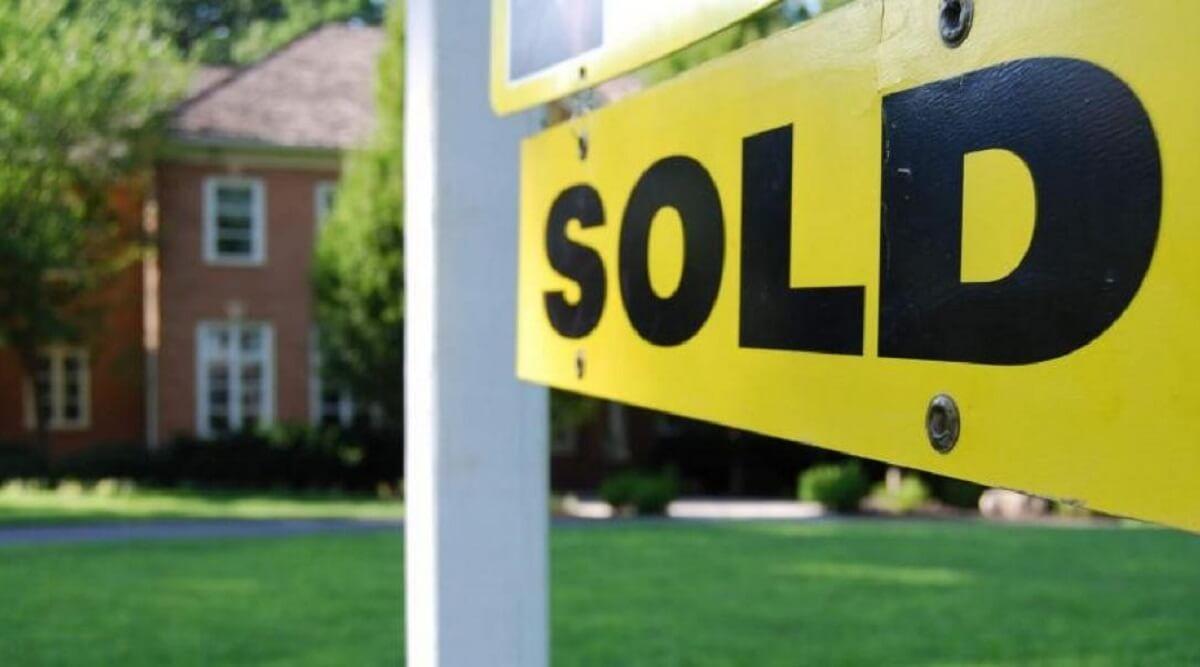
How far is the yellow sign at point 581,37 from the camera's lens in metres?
1.35

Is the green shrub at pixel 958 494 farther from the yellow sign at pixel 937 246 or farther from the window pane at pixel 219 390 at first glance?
the yellow sign at pixel 937 246

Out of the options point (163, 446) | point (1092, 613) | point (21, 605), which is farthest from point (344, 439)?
point (1092, 613)

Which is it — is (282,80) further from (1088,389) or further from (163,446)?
(1088,389)

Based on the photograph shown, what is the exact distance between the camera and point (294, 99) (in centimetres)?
3253

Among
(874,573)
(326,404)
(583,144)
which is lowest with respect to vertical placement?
(874,573)

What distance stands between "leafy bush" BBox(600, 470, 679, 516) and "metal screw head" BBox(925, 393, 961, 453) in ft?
75.1

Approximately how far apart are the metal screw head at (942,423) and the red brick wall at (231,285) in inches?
1193

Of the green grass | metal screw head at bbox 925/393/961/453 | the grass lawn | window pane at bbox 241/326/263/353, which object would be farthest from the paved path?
metal screw head at bbox 925/393/961/453

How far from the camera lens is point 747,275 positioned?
1.33m

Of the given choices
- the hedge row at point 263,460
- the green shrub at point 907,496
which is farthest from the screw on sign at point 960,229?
the hedge row at point 263,460

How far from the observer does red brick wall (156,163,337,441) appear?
101 feet

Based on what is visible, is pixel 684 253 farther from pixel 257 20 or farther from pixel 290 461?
pixel 257 20

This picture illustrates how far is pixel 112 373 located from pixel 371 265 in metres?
Answer: 6.98

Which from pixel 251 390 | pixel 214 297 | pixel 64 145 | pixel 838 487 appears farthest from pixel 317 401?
pixel 838 487
